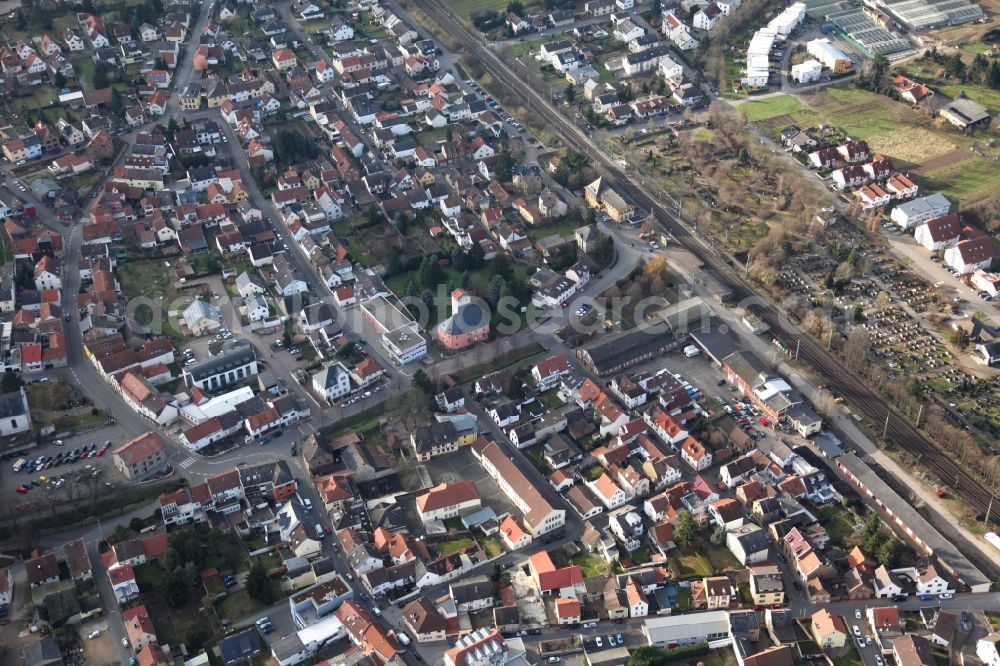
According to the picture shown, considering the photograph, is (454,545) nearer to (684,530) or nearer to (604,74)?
(684,530)

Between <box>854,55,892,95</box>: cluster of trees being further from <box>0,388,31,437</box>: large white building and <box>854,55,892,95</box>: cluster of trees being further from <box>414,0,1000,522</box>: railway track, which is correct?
<box>0,388,31,437</box>: large white building

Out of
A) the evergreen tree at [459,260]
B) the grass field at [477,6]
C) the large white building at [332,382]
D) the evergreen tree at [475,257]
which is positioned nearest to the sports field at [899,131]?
the evergreen tree at [475,257]

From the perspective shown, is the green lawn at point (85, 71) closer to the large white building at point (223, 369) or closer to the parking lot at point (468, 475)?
the large white building at point (223, 369)

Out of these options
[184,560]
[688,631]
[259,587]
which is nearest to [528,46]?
[184,560]

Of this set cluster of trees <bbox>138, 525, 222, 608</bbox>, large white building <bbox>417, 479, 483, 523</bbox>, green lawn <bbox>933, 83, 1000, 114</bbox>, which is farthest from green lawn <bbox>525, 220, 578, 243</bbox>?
green lawn <bbox>933, 83, 1000, 114</bbox>

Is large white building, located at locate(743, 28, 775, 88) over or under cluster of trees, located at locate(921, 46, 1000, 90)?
over

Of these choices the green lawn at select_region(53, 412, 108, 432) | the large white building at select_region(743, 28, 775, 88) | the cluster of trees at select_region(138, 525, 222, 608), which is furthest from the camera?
the large white building at select_region(743, 28, 775, 88)
